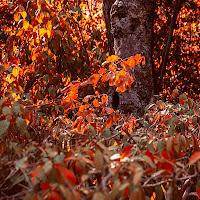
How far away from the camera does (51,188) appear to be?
2.83 ft

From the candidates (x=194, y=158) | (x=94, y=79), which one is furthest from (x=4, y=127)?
(x=94, y=79)

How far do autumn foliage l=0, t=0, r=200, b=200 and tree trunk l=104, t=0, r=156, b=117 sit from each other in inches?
6.2

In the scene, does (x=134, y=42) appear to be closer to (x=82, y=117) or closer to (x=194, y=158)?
(x=82, y=117)

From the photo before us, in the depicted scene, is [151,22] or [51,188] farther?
[151,22]

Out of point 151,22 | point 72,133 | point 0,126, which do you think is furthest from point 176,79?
point 0,126

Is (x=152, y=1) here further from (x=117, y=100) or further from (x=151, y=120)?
(x=151, y=120)

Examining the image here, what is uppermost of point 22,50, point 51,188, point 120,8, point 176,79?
point 120,8

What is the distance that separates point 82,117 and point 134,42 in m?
1.87

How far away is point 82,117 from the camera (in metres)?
2.10

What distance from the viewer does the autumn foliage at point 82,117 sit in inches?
38.0

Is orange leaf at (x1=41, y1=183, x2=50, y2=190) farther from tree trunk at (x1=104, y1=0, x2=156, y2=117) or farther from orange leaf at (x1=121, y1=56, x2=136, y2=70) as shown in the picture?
tree trunk at (x1=104, y1=0, x2=156, y2=117)

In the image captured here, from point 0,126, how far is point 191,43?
23.7 ft

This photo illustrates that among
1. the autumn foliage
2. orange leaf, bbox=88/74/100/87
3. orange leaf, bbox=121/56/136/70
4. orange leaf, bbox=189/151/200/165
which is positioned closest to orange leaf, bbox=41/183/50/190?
the autumn foliage

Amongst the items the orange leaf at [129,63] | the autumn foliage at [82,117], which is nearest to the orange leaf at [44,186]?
the autumn foliage at [82,117]
